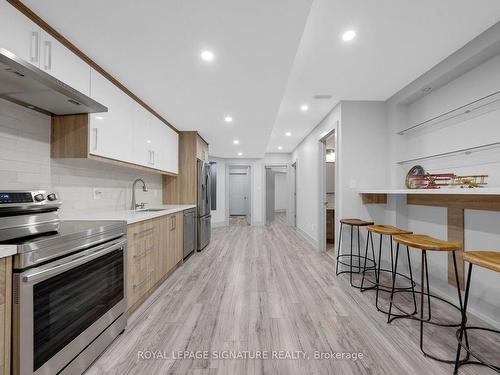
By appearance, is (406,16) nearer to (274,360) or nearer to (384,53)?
(384,53)

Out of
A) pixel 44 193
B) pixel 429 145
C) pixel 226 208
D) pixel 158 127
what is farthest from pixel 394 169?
pixel 226 208

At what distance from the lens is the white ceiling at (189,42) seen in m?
1.33

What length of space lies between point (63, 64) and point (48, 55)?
0.39 feet

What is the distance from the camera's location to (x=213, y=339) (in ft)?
5.34

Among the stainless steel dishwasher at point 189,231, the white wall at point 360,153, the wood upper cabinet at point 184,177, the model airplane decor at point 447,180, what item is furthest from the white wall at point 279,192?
the model airplane decor at point 447,180

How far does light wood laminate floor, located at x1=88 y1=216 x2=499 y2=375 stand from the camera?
4.54ft

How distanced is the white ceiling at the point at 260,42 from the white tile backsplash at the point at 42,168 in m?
0.72

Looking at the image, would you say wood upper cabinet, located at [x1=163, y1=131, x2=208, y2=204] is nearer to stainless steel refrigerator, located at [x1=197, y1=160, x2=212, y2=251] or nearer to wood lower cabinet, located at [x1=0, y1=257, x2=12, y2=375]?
stainless steel refrigerator, located at [x1=197, y1=160, x2=212, y2=251]

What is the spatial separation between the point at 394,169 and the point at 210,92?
104 inches

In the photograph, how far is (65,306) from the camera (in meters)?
1.20

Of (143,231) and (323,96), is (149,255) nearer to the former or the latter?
(143,231)

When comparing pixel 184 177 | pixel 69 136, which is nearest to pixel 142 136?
pixel 69 136

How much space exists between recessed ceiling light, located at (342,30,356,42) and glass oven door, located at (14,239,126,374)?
2499 mm

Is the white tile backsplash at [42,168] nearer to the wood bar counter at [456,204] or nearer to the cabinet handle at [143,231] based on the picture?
the cabinet handle at [143,231]
